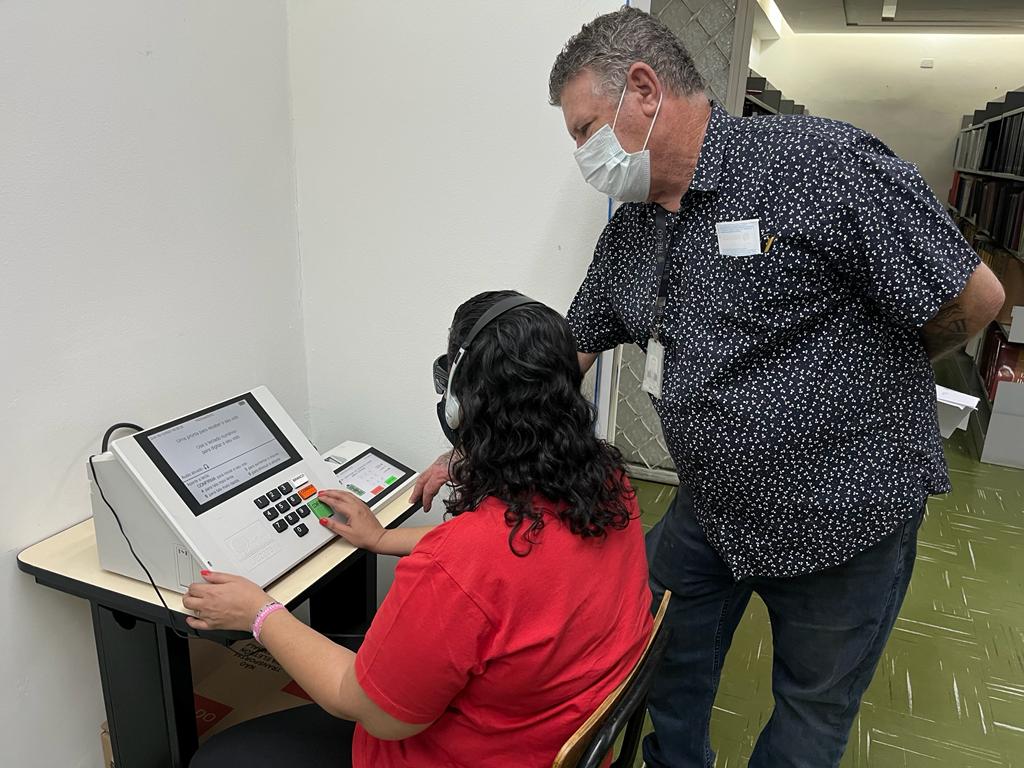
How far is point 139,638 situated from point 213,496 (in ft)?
0.98

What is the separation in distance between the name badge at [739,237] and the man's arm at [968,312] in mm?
272

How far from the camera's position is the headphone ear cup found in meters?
0.95

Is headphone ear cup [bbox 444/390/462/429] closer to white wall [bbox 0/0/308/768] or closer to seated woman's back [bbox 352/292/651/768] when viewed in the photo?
seated woman's back [bbox 352/292/651/768]

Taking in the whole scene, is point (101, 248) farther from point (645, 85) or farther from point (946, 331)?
point (946, 331)

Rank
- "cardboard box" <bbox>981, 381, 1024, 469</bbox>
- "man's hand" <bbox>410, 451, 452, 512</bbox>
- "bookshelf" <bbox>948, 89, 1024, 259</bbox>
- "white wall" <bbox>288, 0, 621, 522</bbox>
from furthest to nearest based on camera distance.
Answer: "bookshelf" <bbox>948, 89, 1024, 259</bbox> → "cardboard box" <bbox>981, 381, 1024, 469</bbox> → "white wall" <bbox>288, 0, 621, 522</bbox> → "man's hand" <bbox>410, 451, 452, 512</bbox>

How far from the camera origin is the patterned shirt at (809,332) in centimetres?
103

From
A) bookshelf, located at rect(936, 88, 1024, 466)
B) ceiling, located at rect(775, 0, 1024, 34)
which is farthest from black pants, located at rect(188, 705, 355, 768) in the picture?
ceiling, located at rect(775, 0, 1024, 34)

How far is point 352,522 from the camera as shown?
1.38 m

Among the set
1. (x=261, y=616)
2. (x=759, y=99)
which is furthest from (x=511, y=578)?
(x=759, y=99)

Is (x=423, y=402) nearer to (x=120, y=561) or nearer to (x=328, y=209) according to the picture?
(x=328, y=209)

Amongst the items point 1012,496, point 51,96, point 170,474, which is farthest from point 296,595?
point 1012,496

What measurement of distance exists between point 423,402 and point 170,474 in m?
0.74

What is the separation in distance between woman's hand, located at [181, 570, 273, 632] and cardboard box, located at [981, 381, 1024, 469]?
370 cm

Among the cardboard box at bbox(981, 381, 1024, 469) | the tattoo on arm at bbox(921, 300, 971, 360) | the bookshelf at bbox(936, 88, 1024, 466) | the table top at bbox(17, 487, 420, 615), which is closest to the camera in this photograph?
the tattoo on arm at bbox(921, 300, 971, 360)
